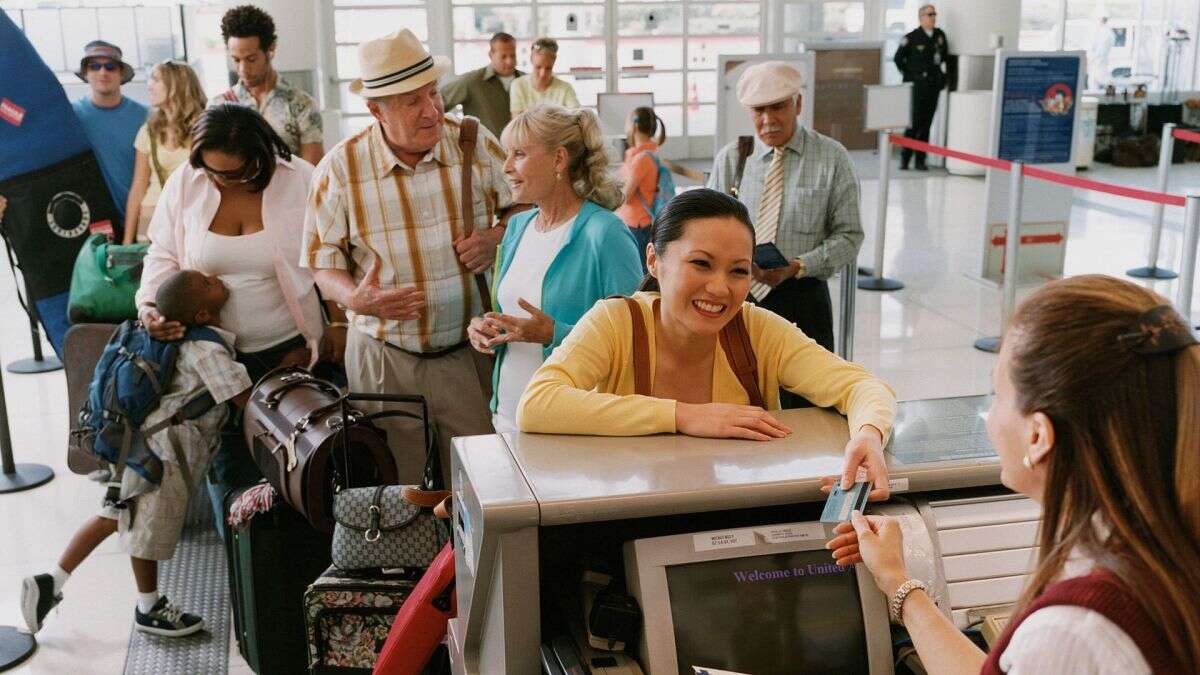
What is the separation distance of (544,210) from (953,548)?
164cm

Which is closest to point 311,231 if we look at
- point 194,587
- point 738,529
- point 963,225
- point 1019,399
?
point 194,587

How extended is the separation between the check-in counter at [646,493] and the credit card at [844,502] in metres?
0.04

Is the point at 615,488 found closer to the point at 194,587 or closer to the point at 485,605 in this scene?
the point at 485,605

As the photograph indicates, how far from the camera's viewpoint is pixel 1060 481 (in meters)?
1.20

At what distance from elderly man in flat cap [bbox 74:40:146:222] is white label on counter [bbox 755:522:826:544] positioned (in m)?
4.71

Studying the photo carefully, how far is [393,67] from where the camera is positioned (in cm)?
334

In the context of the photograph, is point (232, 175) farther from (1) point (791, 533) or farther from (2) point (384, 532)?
(1) point (791, 533)

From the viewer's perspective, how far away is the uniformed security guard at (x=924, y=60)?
1456cm

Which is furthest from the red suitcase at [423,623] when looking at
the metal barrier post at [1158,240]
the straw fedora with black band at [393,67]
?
the metal barrier post at [1158,240]

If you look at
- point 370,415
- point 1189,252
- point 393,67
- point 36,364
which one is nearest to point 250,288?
point 370,415

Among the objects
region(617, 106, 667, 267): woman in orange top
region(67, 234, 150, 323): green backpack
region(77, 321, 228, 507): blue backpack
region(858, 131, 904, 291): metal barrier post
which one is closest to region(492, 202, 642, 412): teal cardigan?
region(77, 321, 228, 507): blue backpack

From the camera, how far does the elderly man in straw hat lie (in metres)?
3.39

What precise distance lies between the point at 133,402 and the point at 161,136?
6.70ft

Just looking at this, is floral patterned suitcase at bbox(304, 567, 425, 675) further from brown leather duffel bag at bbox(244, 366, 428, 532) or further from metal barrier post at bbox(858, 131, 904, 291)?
metal barrier post at bbox(858, 131, 904, 291)
